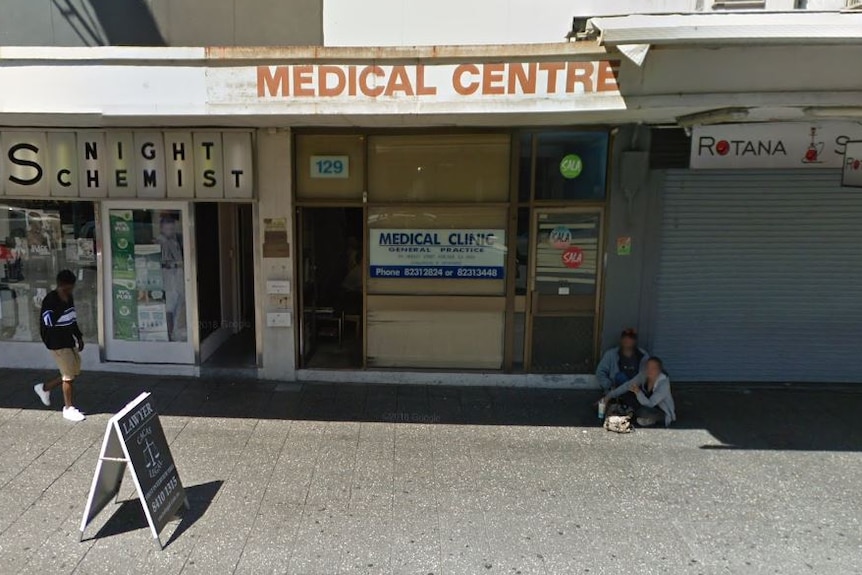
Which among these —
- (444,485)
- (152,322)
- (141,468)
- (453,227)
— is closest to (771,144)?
(453,227)

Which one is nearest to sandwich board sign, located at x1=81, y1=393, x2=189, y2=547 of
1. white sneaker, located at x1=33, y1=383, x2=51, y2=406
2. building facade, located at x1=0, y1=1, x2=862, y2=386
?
white sneaker, located at x1=33, y1=383, x2=51, y2=406

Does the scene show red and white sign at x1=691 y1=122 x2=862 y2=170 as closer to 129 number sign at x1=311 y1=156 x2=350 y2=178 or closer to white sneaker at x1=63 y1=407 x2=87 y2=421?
129 number sign at x1=311 y1=156 x2=350 y2=178

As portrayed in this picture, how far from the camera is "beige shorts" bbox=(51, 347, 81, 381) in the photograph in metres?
5.20

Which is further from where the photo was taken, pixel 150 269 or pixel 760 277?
pixel 150 269

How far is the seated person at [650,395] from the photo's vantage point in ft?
17.6

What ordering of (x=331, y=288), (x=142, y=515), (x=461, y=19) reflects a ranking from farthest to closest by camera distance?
(x=331, y=288), (x=461, y=19), (x=142, y=515)

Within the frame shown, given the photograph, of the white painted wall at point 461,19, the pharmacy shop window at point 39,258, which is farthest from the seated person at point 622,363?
the pharmacy shop window at point 39,258

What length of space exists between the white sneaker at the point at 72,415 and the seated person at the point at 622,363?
5.32 meters

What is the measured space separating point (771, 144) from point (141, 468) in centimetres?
668

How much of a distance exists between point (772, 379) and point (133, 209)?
800cm

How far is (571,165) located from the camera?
6.18 m

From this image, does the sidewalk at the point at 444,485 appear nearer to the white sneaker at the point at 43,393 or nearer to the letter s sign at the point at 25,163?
the white sneaker at the point at 43,393

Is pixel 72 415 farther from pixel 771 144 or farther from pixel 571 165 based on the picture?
pixel 771 144

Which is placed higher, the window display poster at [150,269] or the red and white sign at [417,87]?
the red and white sign at [417,87]
